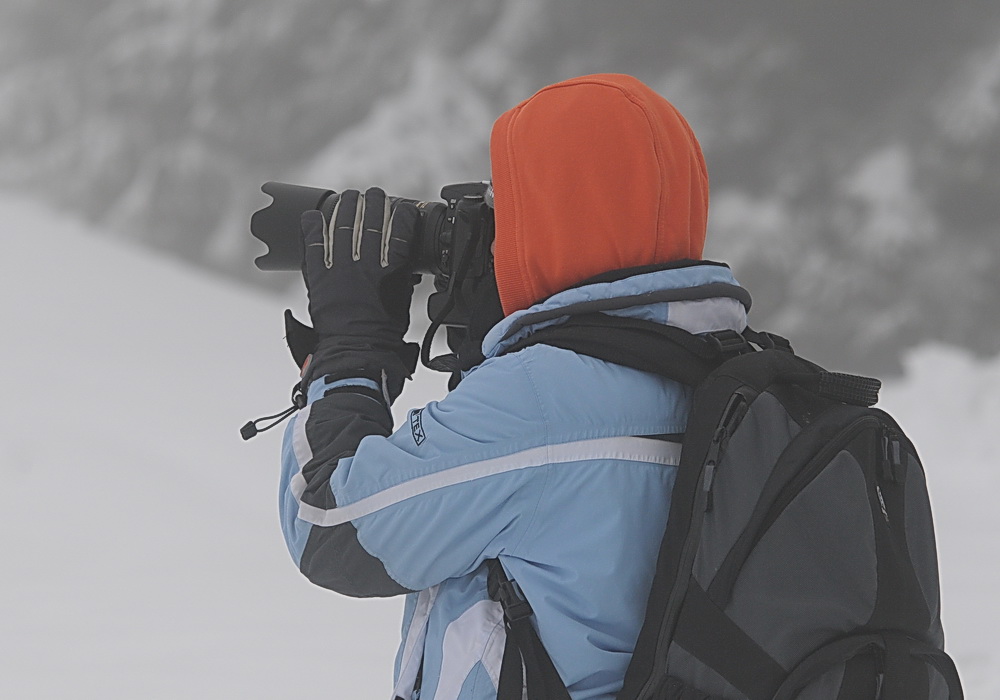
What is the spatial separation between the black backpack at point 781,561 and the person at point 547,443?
3cm

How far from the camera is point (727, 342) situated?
2.12 ft

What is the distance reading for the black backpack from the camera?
0.58 meters

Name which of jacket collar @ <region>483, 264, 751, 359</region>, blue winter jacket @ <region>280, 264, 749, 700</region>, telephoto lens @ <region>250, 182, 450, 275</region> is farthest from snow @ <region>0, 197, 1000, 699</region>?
jacket collar @ <region>483, 264, 751, 359</region>

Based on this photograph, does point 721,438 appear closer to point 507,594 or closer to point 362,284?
point 507,594

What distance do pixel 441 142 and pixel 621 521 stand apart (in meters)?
3.11

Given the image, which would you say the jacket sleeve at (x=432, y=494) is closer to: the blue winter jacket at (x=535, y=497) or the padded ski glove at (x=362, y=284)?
the blue winter jacket at (x=535, y=497)

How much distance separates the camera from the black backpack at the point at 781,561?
0.58 meters

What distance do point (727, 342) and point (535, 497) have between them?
164 millimetres

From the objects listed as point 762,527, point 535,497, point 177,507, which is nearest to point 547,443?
point 535,497

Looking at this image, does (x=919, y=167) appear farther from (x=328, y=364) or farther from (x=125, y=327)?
(x=328, y=364)

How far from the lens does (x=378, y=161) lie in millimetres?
3609

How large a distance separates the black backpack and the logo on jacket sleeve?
4.9 inches

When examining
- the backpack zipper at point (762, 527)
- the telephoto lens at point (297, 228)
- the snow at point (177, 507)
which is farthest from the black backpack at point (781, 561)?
the snow at point (177, 507)

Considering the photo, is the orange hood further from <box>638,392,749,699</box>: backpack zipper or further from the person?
<box>638,392,749,699</box>: backpack zipper
